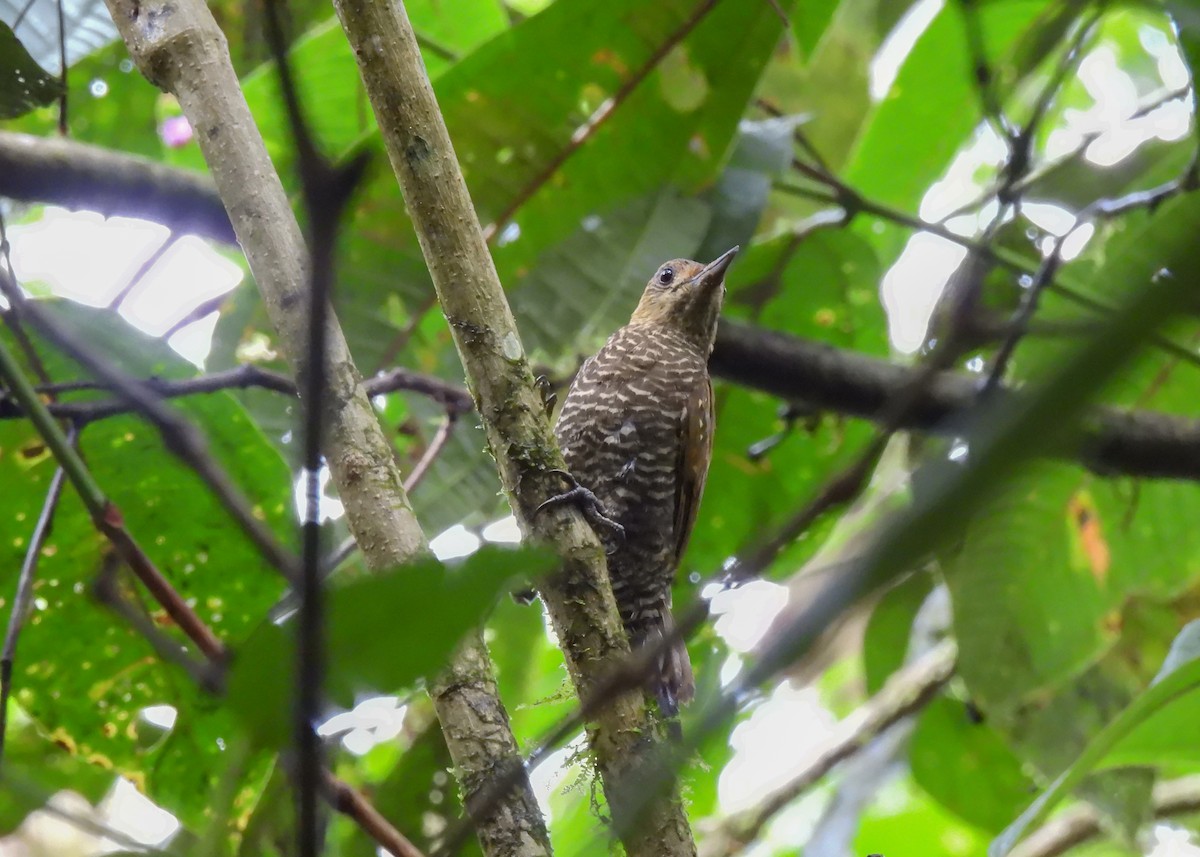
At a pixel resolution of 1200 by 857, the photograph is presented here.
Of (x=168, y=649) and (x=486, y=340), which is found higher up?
(x=486, y=340)

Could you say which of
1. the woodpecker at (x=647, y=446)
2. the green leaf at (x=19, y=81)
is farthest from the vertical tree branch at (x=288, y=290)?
the woodpecker at (x=647, y=446)

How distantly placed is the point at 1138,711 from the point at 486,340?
98 cm

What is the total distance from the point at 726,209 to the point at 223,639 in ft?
5.26

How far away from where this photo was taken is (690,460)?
3.14 m

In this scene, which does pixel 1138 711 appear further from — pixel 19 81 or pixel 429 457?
pixel 19 81

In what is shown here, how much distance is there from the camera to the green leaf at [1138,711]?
1.56 m

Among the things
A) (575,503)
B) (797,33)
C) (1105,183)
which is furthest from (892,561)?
(1105,183)

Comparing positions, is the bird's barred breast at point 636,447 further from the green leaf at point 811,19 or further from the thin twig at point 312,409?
the thin twig at point 312,409

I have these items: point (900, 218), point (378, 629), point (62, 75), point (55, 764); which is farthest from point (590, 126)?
point (378, 629)

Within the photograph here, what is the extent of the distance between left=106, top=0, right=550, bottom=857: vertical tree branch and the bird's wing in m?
1.78

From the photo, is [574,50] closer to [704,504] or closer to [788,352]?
[788,352]

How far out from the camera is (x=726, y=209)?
3.09 meters

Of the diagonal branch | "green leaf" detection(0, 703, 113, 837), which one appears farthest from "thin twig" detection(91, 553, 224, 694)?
the diagonal branch

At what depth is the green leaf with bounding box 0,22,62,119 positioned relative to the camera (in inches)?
72.9
